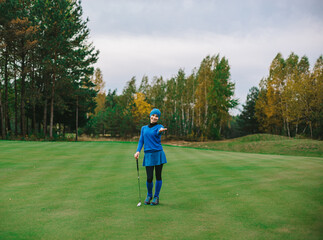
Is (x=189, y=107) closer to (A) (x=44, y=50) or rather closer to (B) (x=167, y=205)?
(A) (x=44, y=50)

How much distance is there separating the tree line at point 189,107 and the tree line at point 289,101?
6841 mm

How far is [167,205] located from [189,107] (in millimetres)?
47643

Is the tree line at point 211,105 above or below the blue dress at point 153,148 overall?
above

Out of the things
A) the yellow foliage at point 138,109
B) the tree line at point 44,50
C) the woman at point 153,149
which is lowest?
the woman at point 153,149

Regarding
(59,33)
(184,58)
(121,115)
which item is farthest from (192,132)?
(59,33)

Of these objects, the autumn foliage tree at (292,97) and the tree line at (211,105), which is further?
the tree line at (211,105)

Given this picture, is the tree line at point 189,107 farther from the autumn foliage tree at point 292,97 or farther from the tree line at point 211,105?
the autumn foliage tree at point 292,97

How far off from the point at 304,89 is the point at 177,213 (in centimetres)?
3661

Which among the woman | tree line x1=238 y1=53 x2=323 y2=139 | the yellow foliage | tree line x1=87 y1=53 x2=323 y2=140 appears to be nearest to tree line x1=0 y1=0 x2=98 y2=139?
the yellow foliage

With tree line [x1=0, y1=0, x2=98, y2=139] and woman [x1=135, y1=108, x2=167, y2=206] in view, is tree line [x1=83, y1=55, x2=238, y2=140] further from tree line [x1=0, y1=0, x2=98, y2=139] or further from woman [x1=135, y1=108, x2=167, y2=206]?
woman [x1=135, y1=108, x2=167, y2=206]

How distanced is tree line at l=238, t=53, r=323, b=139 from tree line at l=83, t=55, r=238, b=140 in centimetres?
684

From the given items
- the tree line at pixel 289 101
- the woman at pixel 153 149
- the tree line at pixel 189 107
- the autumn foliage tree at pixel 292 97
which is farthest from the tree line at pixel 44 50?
the tree line at pixel 289 101

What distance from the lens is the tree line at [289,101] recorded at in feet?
116

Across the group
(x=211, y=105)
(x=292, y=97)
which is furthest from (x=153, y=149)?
(x=211, y=105)
